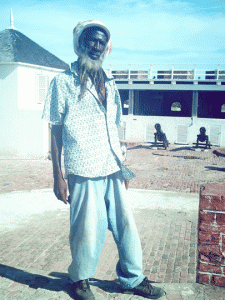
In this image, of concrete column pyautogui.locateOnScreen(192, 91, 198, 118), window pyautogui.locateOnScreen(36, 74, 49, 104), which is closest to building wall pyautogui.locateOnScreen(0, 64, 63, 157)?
window pyautogui.locateOnScreen(36, 74, 49, 104)

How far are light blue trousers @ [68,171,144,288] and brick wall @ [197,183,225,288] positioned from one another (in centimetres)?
51

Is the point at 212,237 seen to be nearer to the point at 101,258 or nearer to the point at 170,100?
the point at 101,258

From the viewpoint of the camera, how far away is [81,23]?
246 cm

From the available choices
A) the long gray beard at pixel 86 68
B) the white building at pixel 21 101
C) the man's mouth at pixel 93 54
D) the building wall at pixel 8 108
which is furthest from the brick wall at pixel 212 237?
the building wall at pixel 8 108

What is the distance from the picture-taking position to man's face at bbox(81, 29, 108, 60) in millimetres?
2461

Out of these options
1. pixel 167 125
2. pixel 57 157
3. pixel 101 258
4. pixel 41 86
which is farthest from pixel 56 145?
pixel 167 125

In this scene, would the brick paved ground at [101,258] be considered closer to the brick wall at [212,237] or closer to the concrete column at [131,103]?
the brick wall at [212,237]

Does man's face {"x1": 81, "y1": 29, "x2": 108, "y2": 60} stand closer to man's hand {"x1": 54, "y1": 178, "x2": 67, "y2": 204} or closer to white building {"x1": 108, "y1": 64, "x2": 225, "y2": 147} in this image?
man's hand {"x1": 54, "y1": 178, "x2": 67, "y2": 204}

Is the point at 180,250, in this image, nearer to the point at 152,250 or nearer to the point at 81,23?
the point at 152,250

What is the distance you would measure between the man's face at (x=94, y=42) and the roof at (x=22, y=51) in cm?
1414

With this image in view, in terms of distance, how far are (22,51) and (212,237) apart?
16478mm

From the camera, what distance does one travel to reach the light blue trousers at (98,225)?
7.85ft

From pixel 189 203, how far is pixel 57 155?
443 cm

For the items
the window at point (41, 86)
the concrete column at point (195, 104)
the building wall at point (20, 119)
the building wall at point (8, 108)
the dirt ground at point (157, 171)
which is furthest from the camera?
the concrete column at point (195, 104)
